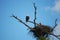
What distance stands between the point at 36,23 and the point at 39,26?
87cm

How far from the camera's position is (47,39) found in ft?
32.7

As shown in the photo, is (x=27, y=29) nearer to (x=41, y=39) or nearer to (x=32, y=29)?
Answer: (x=32, y=29)

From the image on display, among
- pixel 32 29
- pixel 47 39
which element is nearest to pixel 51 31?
pixel 32 29

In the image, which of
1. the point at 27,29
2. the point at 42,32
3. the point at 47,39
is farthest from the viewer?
the point at 42,32

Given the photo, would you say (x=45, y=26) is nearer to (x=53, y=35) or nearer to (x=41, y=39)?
(x=53, y=35)

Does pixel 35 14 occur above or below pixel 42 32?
above

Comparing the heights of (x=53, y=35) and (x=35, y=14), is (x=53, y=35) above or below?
below

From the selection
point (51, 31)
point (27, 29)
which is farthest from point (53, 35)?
point (27, 29)

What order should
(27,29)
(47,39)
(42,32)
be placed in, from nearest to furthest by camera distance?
(47,39) → (27,29) → (42,32)

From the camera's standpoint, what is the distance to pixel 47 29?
487 inches

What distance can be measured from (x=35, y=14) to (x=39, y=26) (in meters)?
1.10

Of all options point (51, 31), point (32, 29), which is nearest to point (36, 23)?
point (32, 29)

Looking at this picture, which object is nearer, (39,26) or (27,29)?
(27,29)

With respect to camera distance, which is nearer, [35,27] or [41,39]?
[41,39]
